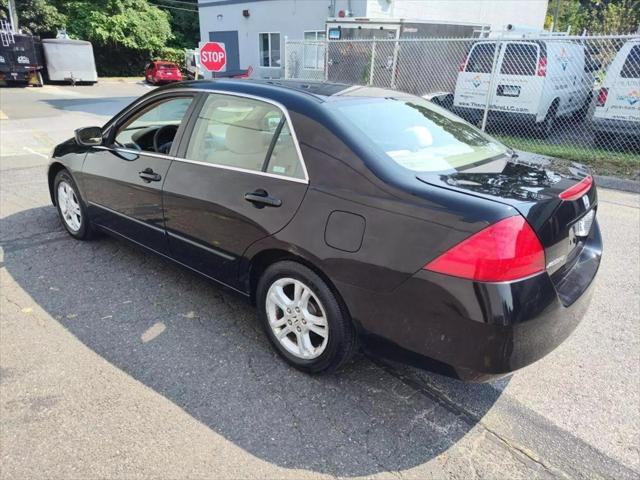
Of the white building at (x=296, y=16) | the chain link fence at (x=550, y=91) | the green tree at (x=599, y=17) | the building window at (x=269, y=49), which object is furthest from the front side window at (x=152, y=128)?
the green tree at (x=599, y=17)

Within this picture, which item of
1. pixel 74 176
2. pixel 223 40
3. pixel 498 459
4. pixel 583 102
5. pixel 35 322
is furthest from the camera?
pixel 223 40

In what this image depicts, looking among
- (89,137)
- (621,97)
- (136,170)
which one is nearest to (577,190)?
(136,170)

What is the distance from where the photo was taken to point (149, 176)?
3455 mm

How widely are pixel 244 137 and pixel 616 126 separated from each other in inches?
323

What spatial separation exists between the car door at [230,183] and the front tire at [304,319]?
274 millimetres

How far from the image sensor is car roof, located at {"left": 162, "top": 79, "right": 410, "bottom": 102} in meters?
2.89

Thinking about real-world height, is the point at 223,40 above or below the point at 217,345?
above

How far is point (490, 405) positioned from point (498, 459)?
1.26 feet

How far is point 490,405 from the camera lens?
2545mm

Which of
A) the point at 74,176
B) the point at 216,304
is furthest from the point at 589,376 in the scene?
the point at 74,176

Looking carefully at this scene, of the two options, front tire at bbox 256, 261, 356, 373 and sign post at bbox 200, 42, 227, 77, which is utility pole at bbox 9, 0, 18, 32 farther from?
front tire at bbox 256, 261, 356, 373

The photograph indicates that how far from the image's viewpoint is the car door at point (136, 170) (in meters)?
3.45

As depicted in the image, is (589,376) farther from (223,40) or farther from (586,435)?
(223,40)

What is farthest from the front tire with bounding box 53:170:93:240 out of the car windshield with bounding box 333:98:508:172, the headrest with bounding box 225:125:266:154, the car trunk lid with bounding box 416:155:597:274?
the car trunk lid with bounding box 416:155:597:274
